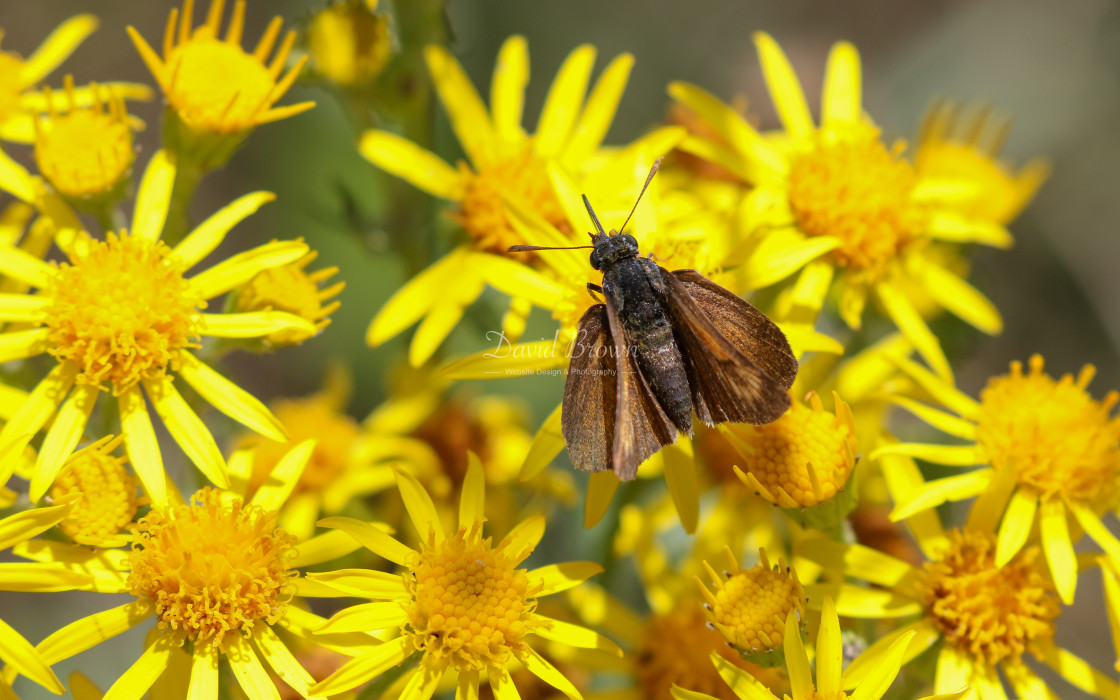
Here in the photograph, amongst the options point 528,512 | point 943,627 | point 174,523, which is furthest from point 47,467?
point 943,627

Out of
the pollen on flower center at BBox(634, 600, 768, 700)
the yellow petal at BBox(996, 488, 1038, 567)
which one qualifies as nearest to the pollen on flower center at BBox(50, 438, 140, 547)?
the pollen on flower center at BBox(634, 600, 768, 700)

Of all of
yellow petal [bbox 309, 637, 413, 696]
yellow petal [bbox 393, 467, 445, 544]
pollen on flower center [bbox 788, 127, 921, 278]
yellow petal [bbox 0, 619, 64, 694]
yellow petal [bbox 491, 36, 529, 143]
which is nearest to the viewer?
yellow petal [bbox 0, 619, 64, 694]

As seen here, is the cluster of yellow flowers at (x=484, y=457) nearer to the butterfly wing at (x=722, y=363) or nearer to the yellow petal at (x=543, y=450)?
the yellow petal at (x=543, y=450)

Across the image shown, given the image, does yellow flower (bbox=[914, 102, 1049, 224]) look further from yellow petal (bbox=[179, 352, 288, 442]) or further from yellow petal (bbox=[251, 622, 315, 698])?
yellow petal (bbox=[251, 622, 315, 698])

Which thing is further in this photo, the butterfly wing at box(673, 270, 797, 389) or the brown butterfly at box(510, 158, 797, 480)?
the butterfly wing at box(673, 270, 797, 389)

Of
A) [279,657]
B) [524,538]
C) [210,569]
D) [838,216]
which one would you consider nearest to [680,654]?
[524,538]

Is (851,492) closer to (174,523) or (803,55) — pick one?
(174,523)

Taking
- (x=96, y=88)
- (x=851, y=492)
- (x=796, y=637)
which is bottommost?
(x=796, y=637)

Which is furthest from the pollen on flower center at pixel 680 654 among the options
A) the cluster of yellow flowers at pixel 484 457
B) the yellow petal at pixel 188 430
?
the yellow petal at pixel 188 430
